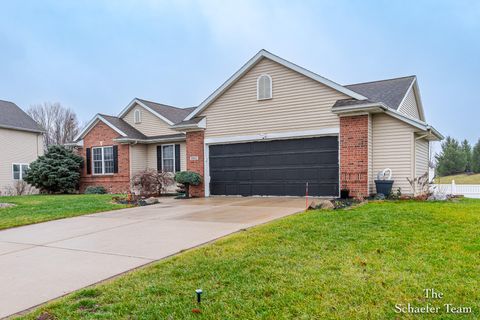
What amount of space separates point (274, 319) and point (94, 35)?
82.2 feet

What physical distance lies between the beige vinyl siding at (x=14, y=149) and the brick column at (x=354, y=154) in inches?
830

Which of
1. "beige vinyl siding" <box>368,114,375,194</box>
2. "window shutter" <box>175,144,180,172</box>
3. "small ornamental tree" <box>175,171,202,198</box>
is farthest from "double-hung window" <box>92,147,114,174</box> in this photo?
"beige vinyl siding" <box>368,114,375,194</box>

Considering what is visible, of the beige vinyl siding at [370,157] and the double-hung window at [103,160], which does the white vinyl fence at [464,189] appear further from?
the double-hung window at [103,160]

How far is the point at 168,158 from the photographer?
19.1 metres

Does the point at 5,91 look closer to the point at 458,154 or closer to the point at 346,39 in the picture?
the point at 346,39

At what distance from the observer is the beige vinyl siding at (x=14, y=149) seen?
71.4 ft

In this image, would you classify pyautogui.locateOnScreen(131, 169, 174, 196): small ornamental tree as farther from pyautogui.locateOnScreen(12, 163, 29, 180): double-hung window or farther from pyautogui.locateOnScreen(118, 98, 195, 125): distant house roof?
pyautogui.locateOnScreen(12, 163, 29, 180): double-hung window

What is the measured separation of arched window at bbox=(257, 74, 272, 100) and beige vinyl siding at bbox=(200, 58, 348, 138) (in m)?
0.14

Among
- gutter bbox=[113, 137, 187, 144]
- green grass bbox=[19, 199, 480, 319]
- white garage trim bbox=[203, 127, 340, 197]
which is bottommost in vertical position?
green grass bbox=[19, 199, 480, 319]

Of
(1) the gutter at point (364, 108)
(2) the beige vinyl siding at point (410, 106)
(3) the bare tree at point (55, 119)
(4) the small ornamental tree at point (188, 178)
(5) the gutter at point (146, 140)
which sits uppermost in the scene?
(3) the bare tree at point (55, 119)

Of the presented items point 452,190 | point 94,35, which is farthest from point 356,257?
point 94,35

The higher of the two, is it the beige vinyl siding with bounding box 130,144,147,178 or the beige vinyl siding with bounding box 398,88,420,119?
the beige vinyl siding with bounding box 398,88,420,119

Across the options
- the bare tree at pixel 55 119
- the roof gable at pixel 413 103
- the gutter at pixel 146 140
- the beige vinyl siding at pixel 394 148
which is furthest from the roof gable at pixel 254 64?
the bare tree at pixel 55 119

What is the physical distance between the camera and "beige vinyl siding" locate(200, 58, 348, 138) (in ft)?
42.0
